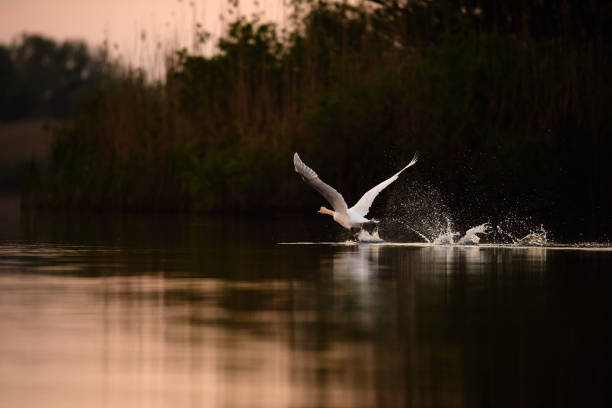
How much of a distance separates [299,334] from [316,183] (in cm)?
1021

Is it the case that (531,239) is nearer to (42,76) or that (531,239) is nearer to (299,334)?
(299,334)

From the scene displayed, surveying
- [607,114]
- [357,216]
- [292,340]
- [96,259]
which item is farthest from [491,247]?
[292,340]

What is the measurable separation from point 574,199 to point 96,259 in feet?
43.7

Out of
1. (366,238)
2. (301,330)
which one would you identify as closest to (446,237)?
(366,238)

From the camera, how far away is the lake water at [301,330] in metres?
7.96

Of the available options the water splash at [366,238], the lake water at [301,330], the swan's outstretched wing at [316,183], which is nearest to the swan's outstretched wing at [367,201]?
the swan's outstretched wing at [316,183]

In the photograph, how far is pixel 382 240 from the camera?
23.6 metres

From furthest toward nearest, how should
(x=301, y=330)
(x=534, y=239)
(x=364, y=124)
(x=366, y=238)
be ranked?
(x=364, y=124), (x=534, y=239), (x=366, y=238), (x=301, y=330)

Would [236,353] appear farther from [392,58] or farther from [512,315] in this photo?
[392,58]

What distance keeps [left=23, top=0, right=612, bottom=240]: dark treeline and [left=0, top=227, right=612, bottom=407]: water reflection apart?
10.0 m

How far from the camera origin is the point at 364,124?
108 ft

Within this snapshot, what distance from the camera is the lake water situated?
7965 millimetres

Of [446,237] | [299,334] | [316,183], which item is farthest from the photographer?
[446,237]

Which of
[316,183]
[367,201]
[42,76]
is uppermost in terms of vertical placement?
[42,76]
